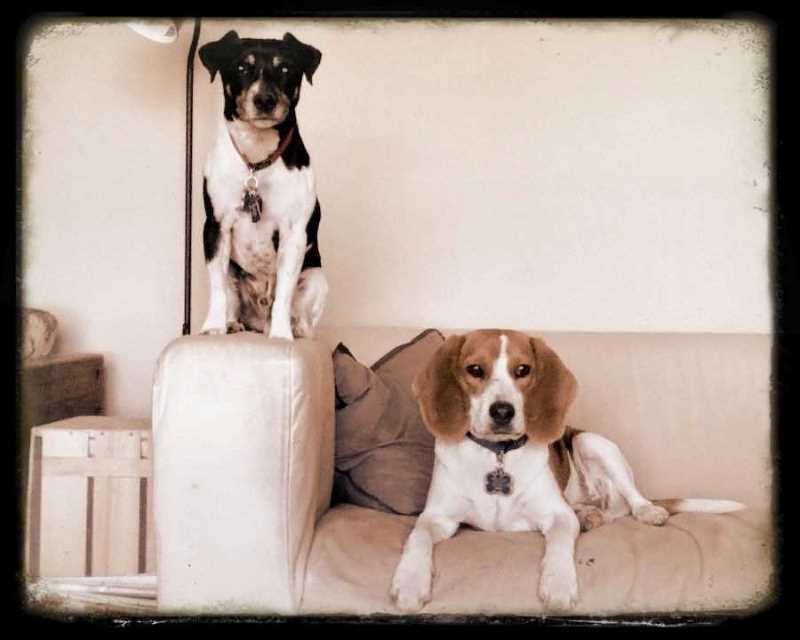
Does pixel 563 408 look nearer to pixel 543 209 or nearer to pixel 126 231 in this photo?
pixel 543 209

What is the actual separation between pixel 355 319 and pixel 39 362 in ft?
3.58

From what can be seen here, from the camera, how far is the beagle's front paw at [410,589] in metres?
1.52

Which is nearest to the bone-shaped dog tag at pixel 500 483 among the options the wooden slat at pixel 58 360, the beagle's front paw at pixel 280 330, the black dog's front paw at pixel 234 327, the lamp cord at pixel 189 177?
the beagle's front paw at pixel 280 330

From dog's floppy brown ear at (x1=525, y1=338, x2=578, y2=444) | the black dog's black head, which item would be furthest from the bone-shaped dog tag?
the black dog's black head

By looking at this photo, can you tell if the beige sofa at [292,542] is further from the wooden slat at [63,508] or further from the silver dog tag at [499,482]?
the wooden slat at [63,508]

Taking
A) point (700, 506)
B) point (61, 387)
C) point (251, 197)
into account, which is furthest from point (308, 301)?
point (700, 506)

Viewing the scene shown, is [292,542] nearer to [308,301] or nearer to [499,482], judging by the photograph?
[499,482]

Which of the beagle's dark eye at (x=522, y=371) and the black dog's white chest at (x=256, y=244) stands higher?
the black dog's white chest at (x=256, y=244)

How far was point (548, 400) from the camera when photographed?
6.21 ft

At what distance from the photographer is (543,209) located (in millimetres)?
2830

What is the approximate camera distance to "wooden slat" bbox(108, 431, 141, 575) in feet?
6.82

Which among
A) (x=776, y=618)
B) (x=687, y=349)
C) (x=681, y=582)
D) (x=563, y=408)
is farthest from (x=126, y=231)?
(x=776, y=618)

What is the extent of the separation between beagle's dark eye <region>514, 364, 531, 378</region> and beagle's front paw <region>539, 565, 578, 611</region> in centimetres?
50

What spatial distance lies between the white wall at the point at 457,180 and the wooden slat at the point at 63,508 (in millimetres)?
752
